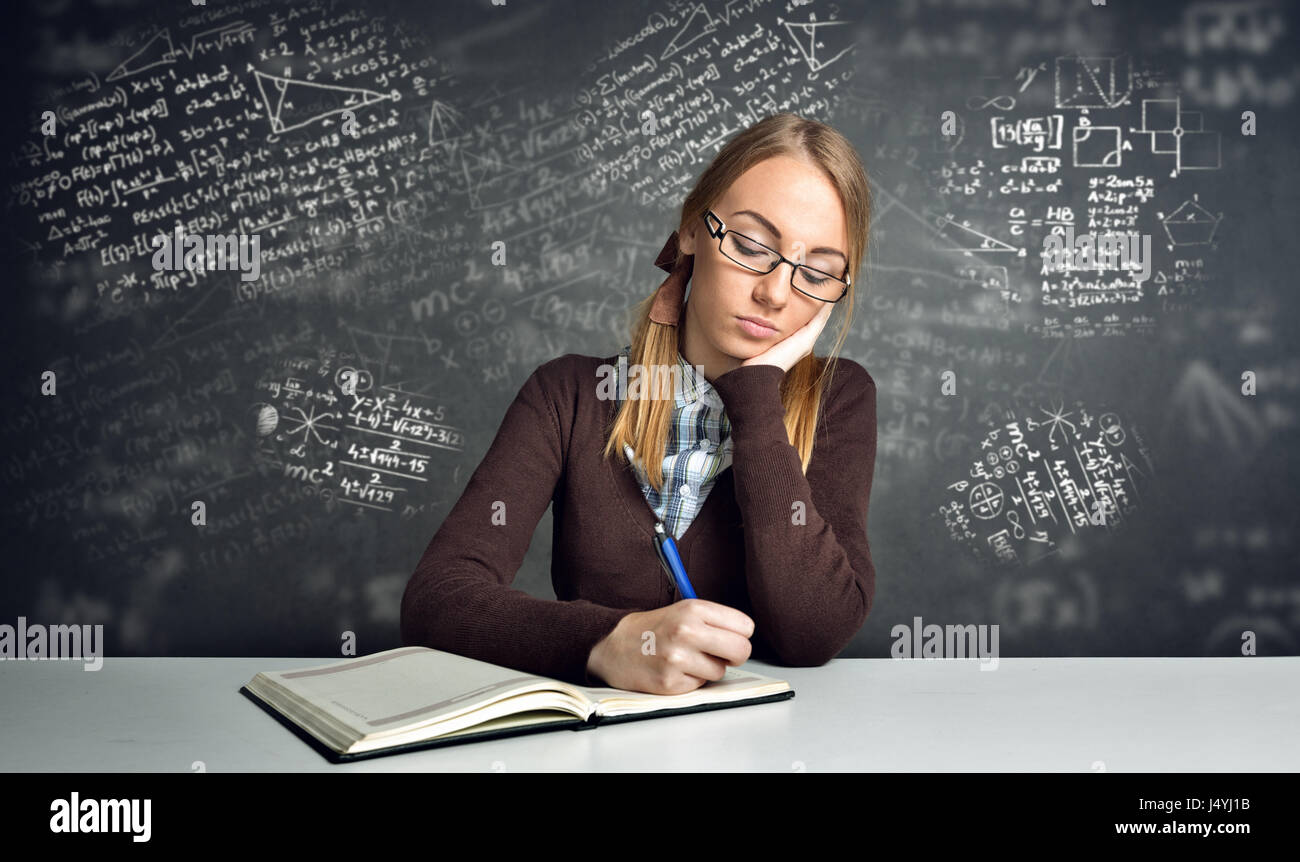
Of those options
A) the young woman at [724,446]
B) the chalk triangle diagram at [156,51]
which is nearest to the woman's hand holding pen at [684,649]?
the young woman at [724,446]

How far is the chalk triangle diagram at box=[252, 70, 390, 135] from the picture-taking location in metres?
2.50

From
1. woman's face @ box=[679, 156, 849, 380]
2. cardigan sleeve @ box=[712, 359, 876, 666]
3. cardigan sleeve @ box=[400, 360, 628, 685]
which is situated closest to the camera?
cardigan sleeve @ box=[400, 360, 628, 685]

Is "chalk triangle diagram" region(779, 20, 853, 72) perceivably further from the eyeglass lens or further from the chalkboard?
the eyeglass lens

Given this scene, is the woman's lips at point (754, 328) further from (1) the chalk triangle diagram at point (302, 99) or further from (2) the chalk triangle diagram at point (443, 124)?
(1) the chalk triangle diagram at point (302, 99)

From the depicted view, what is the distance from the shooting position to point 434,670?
0.97 m

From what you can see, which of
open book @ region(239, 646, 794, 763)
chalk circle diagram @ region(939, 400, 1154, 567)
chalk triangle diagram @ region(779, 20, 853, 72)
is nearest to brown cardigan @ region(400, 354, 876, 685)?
open book @ region(239, 646, 794, 763)

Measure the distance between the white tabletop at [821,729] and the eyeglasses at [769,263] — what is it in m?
0.55

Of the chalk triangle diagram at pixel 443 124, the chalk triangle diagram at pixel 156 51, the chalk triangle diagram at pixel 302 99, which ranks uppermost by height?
the chalk triangle diagram at pixel 156 51

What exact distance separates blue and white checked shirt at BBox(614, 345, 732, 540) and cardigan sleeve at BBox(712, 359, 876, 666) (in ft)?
0.24

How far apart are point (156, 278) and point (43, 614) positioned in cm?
88

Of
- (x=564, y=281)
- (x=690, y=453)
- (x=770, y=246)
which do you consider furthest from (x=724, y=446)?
(x=564, y=281)

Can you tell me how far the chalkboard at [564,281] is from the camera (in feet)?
8.18

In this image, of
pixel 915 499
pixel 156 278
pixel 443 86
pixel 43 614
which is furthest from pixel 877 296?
pixel 43 614
